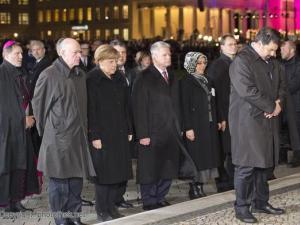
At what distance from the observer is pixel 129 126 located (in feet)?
31.6

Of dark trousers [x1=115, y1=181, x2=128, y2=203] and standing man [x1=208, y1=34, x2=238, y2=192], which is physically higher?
standing man [x1=208, y1=34, x2=238, y2=192]

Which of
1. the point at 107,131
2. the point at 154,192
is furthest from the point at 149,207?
the point at 107,131

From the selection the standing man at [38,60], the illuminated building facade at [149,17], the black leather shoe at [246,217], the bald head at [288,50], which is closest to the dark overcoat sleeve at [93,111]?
the black leather shoe at [246,217]

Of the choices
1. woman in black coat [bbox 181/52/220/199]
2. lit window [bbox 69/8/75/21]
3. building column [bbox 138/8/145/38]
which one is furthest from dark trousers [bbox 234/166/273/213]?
lit window [bbox 69/8/75/21]

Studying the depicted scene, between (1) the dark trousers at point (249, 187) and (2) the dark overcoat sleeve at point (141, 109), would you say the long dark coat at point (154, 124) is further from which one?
(1) the dark trousers at point (249, 187)

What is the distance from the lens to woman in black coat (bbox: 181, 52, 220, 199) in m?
10.8

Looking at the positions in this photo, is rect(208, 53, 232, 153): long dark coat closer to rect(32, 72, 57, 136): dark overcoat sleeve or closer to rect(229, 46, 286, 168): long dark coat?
rect(229, 46, 286, 168): long dark coat

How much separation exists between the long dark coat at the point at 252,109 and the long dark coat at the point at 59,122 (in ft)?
6.46

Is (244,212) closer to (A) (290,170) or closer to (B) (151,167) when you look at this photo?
(B) (151,167)

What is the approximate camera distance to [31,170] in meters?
10.2

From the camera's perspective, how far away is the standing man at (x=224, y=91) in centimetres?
1138

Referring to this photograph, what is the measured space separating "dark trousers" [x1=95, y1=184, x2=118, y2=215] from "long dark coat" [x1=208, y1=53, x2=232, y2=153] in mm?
2667

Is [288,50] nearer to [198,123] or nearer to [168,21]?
[198,123]

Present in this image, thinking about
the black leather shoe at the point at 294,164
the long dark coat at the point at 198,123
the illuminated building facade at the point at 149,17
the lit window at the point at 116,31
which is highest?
the illuminated building facade at the point at 149,17
